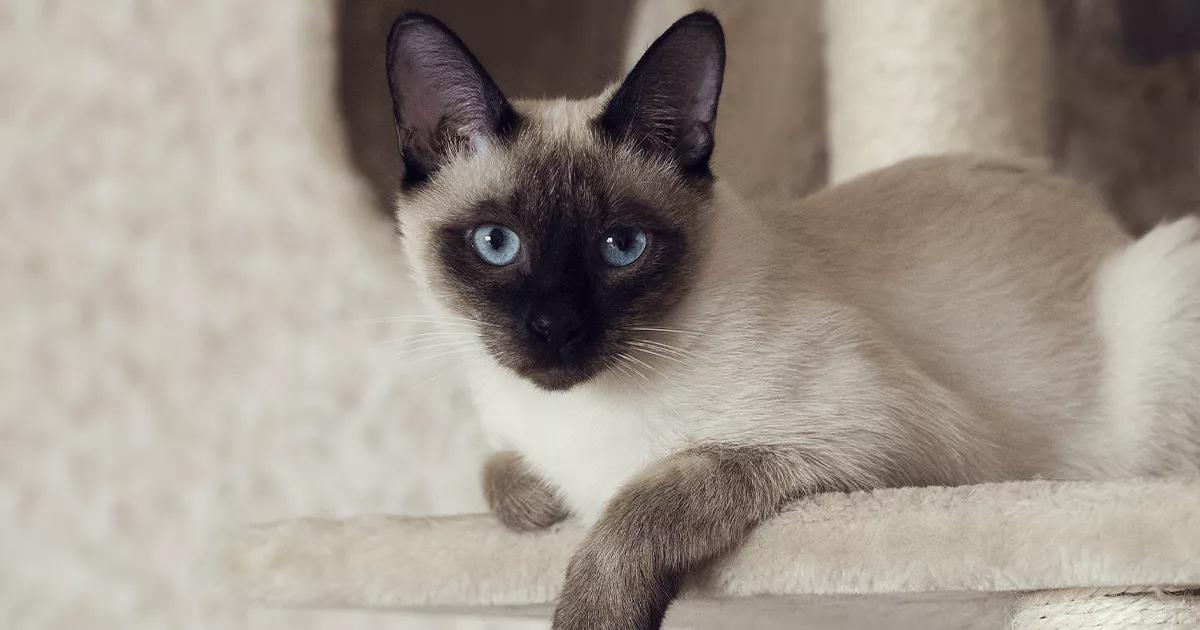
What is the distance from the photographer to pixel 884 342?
4.29 ft

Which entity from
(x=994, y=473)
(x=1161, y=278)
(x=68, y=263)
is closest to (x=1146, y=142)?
(x=1161, y=278)

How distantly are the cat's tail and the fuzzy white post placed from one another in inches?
23.6

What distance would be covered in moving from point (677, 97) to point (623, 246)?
170mm

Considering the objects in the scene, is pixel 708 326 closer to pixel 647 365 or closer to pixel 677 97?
pixel 647 365

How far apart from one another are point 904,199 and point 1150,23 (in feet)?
4.09

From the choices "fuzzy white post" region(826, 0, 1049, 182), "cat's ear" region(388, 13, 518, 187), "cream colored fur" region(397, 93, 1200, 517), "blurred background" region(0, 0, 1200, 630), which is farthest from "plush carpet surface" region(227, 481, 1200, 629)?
"fuzzy white post" region(826, 0, 1049, 182)

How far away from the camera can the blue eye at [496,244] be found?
4.02 feet

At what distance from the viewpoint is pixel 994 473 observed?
4.32 ft

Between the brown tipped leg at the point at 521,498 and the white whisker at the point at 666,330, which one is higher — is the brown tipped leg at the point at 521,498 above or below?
below

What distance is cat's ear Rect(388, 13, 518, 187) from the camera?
→ 4.08ft

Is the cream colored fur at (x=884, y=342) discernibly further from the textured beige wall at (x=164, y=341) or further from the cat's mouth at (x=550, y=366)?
the textured beige wall at (x=164, y=341)

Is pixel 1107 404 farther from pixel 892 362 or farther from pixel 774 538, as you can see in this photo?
pixel 774 538

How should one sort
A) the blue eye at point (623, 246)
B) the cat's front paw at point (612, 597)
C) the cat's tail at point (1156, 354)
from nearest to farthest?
1. the cat's front paw at point (612, 597)
2. the blue eye at point (623, 246)
3. the cat's tail at point (1156, 354)

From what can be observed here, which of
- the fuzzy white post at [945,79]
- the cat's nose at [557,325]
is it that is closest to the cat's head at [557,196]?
the cat's nose at [557,325]
